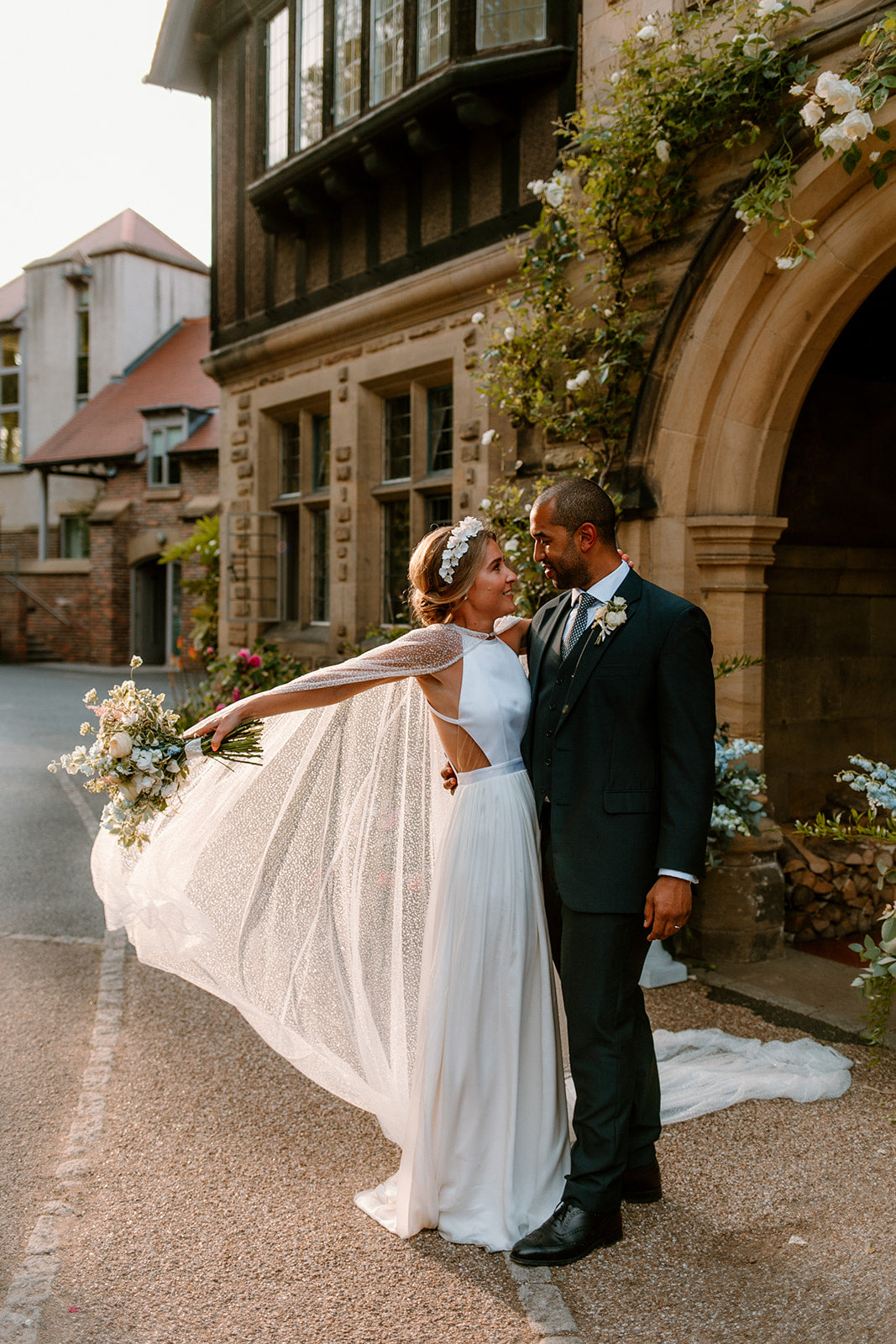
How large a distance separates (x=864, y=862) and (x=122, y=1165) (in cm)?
398

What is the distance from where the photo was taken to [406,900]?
3422 mm

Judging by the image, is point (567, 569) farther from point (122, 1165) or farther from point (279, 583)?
point (279, 583)

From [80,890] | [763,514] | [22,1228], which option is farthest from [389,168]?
[22,1228]

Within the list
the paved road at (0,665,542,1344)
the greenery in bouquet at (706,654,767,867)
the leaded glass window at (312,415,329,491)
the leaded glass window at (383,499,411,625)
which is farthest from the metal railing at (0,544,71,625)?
the greenery in bouquet at (706,654,767,867)

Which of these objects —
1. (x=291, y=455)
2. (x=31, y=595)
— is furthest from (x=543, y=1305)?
(x=31, y=595)

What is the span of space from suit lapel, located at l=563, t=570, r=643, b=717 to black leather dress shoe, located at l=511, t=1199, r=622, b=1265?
130cm

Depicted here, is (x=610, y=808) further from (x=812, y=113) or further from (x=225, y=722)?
(x=812, y=113)

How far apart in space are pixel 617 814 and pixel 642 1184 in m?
1.09

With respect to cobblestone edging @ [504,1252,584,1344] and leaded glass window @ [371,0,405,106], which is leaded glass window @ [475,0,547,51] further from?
cobblestone edging @ [504,1252,584,1344]

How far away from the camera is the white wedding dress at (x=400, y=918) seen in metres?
2.93

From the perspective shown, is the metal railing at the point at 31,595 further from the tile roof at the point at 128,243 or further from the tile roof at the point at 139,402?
the tile roof at the point at 128,243

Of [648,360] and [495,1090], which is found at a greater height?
[648,360]

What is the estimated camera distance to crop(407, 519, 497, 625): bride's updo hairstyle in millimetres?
3076

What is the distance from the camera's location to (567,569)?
2.96m
